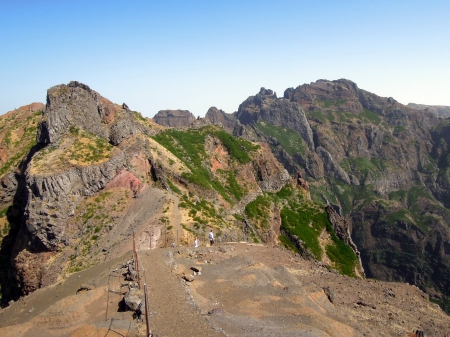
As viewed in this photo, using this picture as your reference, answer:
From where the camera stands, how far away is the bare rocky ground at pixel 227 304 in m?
20.0

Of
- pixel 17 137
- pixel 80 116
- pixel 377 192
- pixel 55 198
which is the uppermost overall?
pixel 80 116

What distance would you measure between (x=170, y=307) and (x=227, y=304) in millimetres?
3608

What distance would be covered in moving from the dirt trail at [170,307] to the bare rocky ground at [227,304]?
54mm

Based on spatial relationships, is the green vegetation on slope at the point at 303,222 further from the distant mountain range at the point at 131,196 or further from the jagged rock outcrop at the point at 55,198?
the jagged rock outcrop at the point at 55,198

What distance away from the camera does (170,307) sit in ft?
70.3

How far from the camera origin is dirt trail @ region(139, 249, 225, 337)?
19031 millimetres

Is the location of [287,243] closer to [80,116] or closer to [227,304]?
[80,116]

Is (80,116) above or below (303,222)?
above

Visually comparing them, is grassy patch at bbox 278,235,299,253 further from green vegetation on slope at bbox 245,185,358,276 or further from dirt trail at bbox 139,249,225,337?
dirt trail at bbox 139,249,225,337

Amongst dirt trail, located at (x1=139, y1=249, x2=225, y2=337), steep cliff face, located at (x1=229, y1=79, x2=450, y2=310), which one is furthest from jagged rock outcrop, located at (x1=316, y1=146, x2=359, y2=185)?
dirt trail, located at (x1=139, y1=249, x2=225, y2=337)

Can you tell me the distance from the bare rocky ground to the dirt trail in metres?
0.05

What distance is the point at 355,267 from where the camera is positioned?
68.6 metres

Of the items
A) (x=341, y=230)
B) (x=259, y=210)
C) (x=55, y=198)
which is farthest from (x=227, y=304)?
(x=341, y=230)

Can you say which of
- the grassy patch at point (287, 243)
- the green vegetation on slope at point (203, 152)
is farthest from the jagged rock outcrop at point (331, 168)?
the grassy patch at point (287, 243)
